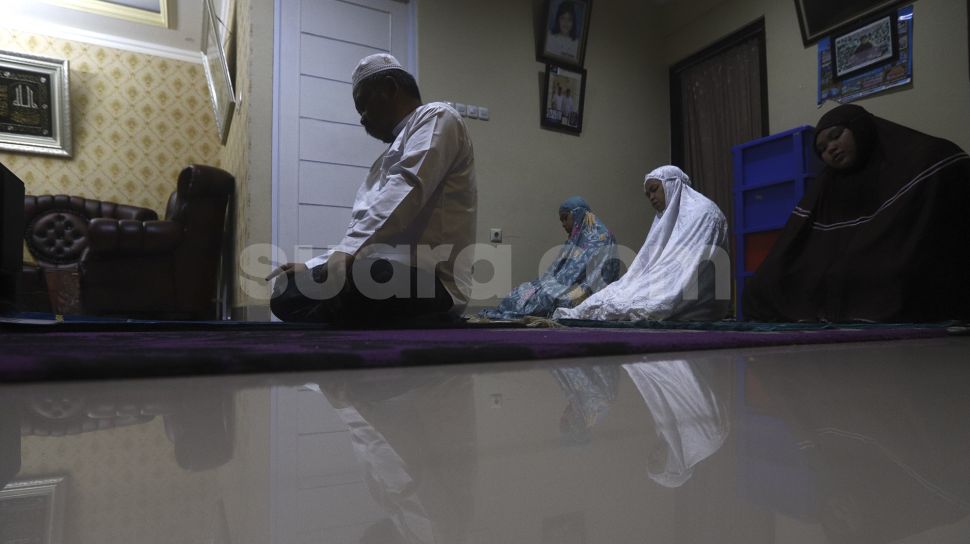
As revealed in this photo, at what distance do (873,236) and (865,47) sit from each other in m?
1.84

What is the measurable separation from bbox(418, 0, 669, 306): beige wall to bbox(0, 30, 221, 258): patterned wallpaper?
2.92 metres

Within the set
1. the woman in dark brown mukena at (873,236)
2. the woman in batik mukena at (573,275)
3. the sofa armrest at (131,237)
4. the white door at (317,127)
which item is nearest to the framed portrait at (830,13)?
the woman in dark brown mukena at (873,236)

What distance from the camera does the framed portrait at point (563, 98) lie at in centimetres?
442

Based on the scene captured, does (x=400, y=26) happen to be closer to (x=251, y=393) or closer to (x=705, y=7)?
(x=705, y=7)

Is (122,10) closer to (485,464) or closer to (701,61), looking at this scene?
(701,61)

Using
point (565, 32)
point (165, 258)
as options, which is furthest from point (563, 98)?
point (165, 258)

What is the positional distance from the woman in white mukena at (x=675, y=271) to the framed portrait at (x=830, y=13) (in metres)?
1.49

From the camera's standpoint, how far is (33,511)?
202 millimetres

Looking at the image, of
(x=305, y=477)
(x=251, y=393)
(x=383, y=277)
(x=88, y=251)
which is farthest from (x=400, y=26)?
(x=305, y=477)

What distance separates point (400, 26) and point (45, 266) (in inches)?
124

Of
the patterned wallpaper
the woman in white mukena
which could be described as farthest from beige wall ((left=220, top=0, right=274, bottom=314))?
the patterned wallpaper

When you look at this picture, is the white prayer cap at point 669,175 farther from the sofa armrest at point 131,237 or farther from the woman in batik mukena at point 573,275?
the sofa armrest at point 131,237

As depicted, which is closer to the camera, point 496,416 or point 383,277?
point 496,416

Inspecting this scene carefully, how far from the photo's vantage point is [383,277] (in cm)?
162
